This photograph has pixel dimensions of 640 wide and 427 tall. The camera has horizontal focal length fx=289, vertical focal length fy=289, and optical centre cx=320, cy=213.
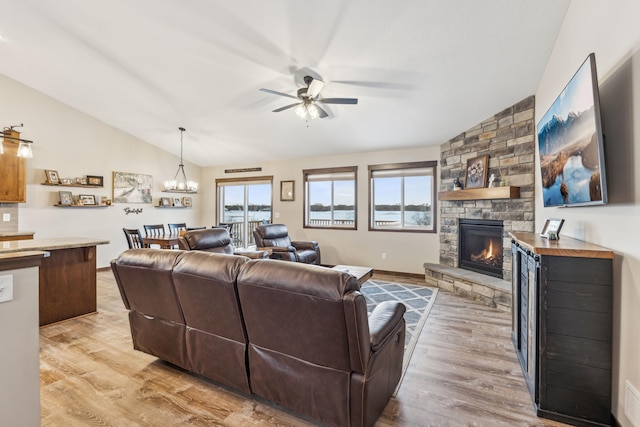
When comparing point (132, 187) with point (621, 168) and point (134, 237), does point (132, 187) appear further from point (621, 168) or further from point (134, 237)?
point (621, 168)

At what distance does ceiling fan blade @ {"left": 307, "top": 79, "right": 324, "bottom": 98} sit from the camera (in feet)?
10.1

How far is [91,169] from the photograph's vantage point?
5.74 metres

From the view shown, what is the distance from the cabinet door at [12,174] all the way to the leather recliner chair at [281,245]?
3.78m

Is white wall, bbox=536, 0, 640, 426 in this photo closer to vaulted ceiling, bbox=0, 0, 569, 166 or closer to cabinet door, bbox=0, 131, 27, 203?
vaulted ceiling, bbox=0, 0, 569, 166

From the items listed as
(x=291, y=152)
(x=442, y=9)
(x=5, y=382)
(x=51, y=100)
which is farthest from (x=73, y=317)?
(x=442, y=9)

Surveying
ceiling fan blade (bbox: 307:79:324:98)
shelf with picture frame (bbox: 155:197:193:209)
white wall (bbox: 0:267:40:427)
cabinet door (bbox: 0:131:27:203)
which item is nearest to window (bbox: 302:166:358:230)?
ceiling fan blade (bbox: 307:79:324:98)

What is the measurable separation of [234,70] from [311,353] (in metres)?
3.40

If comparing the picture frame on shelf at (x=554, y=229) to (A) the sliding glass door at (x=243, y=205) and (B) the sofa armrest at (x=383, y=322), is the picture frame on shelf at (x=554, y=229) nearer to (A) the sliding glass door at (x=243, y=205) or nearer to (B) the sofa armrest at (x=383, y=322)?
(B) the sofa armrest at (x=383, y=322)

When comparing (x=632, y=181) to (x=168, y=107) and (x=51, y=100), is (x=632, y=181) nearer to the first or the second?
(x=168, y=107)

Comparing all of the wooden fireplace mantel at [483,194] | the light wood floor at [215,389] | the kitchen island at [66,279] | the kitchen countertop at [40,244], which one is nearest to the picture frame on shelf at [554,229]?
the light wood floor at [215,389]

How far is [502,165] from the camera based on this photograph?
4.02 m

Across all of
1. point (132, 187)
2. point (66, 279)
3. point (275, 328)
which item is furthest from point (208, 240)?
point (132, 187)

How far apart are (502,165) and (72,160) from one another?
290 inches

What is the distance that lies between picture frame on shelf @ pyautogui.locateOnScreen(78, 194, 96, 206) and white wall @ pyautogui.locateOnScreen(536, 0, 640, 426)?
7.35m
